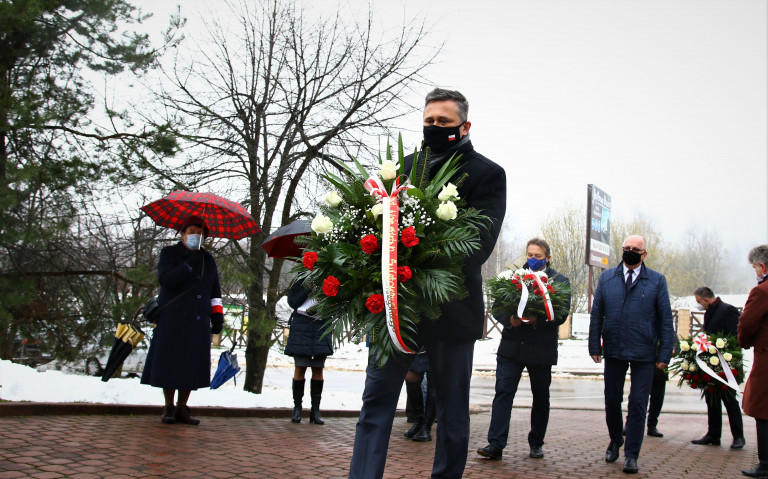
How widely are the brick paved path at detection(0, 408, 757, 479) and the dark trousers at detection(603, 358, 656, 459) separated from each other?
0.26 meters

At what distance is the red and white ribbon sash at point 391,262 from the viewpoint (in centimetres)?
312

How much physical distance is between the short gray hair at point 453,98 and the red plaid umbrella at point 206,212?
399cm

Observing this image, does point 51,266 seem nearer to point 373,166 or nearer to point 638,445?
point 373,166

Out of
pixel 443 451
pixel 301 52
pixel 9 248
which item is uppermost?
pixel 301 52

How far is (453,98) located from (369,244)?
1000mm

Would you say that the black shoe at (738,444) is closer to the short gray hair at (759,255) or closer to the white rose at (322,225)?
the short gray hair at (759,255)

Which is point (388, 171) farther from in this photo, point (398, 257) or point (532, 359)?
point (532, 359)

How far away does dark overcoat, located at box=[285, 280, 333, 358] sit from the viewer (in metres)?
7.94

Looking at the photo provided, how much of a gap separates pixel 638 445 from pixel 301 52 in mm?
7628

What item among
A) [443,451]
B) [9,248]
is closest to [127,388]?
[9,248]

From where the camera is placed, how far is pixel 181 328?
22.3ft

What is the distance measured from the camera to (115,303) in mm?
8805

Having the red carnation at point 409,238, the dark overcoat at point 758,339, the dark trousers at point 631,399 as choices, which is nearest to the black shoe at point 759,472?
the dark overcoat at point 758,339

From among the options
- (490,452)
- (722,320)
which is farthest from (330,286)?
(722,320)
